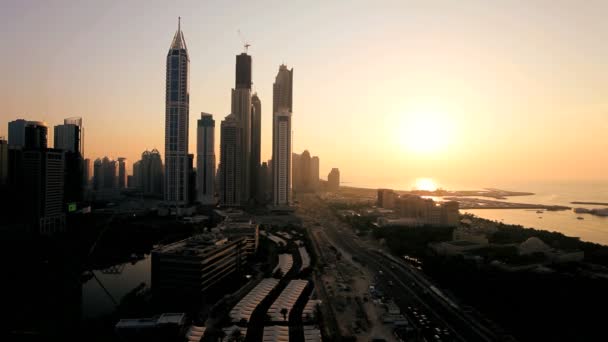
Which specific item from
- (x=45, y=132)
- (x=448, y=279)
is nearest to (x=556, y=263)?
(x=448, y=279)

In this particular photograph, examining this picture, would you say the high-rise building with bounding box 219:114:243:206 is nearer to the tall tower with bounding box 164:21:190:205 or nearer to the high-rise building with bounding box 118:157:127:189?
→ the tall tower with bounding box 164:21:190:205

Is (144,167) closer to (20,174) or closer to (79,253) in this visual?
(20,174)

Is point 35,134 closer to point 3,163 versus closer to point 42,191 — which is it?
point 3,163

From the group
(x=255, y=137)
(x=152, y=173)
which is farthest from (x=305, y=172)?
(x=152, y=173)

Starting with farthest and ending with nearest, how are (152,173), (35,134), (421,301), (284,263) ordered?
(152,173) → (35,134) → (284,263) → (421,301)

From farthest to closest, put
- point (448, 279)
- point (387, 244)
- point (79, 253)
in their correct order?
point (387, 244)
point (79, 253)
point (448, 279)

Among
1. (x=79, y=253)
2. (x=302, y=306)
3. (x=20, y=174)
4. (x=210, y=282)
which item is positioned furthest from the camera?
(x=20, y=174)

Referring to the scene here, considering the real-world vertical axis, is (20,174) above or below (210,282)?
above
